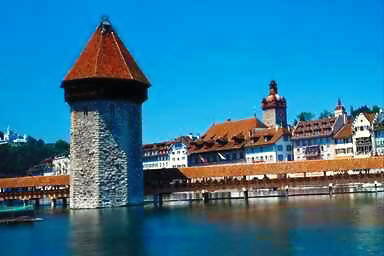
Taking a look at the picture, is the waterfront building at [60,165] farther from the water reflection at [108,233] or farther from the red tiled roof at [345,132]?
the water reflection at [108,233]

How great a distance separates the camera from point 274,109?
237ft

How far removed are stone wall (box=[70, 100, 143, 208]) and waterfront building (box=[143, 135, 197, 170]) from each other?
30129 mm

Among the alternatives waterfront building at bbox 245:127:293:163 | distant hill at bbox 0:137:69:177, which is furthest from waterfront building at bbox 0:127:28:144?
waterfront building at bbox 245:127:293:163

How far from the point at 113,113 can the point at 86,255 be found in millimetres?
19853

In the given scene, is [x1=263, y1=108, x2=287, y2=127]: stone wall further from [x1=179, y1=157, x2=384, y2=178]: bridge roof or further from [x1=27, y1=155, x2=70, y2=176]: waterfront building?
[x1=27, y1=155, x2=70, y2=176]: waterfront building

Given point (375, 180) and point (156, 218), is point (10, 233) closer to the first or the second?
point (156, 218)

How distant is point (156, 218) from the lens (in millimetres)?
28297

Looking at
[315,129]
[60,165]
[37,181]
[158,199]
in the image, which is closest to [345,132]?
[315,129]

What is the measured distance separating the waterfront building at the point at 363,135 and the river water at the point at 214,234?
90.3 ft

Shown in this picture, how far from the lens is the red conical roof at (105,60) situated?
1430 inches

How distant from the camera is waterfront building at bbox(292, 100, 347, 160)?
58562mm

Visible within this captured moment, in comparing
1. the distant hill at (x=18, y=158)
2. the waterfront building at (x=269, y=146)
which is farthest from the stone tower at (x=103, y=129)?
the distant hill at (x=18, y=158)

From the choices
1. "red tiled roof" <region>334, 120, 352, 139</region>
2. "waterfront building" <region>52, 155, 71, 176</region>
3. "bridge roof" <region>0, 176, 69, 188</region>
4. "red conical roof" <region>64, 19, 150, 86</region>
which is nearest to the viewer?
"red conical roof" <region>64, 19, 150, 86</region>

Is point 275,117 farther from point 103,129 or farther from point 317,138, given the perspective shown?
point 103,129
